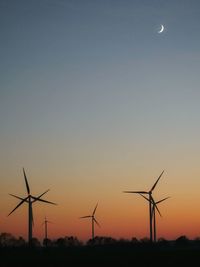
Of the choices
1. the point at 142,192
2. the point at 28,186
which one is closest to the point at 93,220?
the point at 142,192

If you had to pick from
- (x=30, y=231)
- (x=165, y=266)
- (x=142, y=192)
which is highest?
(x=142, y=192)

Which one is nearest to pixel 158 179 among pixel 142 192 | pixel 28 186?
pixel 142 192

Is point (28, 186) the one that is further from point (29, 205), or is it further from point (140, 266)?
point (140, 266)

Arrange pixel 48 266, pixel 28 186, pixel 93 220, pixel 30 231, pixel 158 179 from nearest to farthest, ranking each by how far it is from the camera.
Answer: pixel 48 266 → pixel 30 231 → pixel 28 186 → pixel 158 179 → pixel 93 220

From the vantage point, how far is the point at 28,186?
130 meters

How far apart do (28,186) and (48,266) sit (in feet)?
179

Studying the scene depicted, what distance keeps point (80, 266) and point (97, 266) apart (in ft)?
9.18

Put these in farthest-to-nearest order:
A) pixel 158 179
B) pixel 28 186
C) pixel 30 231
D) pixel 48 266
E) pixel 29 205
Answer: pixel 158 179 < pixel 28 186 < pixel 29 205 < pixel 30 231 < pixel 48 266

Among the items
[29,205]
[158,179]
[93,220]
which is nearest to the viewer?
[29,205]

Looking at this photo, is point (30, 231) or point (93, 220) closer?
point (30, 231)

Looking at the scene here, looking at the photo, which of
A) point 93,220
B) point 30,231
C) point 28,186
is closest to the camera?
point 30,231

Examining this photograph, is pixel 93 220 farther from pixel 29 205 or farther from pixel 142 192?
pixel 29 205

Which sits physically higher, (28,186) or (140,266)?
(28,186)

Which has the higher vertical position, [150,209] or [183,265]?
[150,209]
